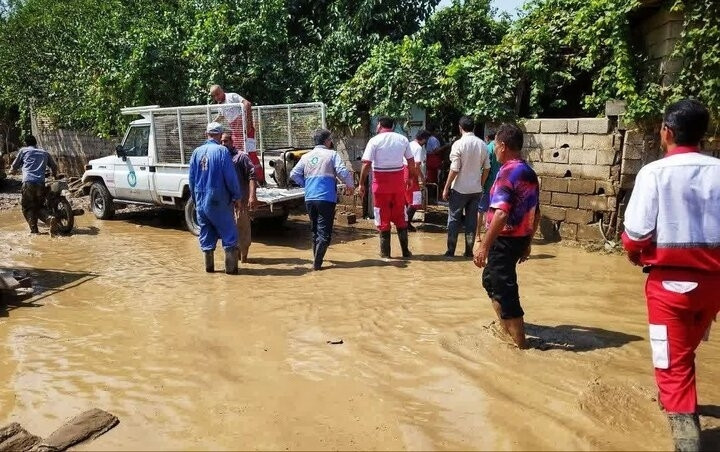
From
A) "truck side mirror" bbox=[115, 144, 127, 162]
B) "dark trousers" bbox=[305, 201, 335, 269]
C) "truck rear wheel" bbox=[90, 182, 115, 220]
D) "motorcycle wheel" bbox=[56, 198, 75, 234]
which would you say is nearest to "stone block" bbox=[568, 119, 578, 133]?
"dark trousers" bbox=[305, 201, 335, 269]

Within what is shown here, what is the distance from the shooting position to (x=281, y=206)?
884 cm

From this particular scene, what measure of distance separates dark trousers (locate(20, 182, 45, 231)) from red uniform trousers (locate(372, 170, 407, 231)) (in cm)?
601

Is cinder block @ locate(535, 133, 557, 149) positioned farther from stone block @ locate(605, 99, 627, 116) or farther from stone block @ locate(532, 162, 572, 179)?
stone block @ locate(605, 99, 627, 116)

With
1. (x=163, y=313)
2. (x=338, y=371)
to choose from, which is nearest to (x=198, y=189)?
(x=163, y=313)

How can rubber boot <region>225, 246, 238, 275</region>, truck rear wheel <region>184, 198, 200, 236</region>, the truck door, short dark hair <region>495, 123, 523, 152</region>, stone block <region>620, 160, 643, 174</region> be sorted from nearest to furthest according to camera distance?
short dark hair <region>495, 123, 523, 152</region>
rubber boot <region>225, 246, 238, 275</region>
stone block <region>620, 160, 643, 174</region>
truck rear wheel <region>184, 198, 200, 236</region>
the truck door

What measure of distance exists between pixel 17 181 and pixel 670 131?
18174 mm

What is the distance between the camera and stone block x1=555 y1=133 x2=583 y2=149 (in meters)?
8.52

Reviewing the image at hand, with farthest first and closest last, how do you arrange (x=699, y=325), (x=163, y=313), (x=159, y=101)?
(x=159, y=101), (x=163, y=313), (x=699, y=325)

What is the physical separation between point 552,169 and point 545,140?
456 millimetres

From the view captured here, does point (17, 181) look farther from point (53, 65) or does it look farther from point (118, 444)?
point (118, 444)

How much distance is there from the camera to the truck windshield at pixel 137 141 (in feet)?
32.9

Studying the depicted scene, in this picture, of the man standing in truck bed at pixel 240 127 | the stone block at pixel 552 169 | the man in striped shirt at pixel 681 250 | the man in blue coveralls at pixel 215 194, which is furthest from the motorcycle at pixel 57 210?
the man in striped shirt at pixel 681 250

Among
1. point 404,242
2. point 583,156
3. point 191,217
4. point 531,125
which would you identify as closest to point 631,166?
point 583,156

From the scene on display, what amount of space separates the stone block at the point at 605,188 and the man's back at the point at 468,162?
1.94 metres
